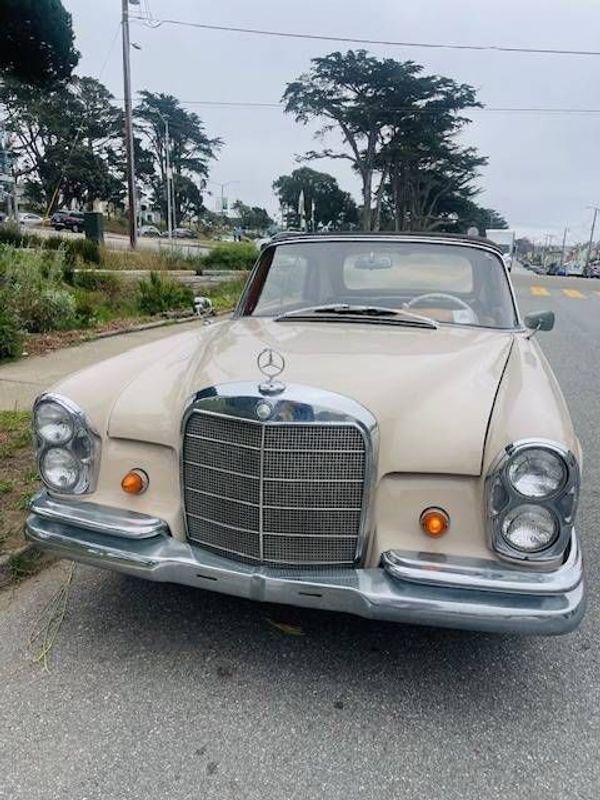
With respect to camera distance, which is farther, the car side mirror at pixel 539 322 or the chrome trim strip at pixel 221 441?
the car side mirror at pixel 539 322

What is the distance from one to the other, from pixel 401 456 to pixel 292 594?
0.59 m

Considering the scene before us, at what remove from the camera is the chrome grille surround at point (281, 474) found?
2.11m

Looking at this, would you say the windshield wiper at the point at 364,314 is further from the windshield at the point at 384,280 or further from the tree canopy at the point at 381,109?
the tree canopy at the point at 381,109

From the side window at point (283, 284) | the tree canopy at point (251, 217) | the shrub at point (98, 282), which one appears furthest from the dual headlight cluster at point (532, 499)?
the tree canopy at point (251, 217)

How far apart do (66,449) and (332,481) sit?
1.08 metres

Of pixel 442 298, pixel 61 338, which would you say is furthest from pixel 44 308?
pixel 442 298

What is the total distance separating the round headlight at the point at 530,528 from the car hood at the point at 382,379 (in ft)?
0.67

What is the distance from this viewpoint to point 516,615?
1.98 m

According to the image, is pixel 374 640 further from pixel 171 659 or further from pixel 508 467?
pixel 508 467

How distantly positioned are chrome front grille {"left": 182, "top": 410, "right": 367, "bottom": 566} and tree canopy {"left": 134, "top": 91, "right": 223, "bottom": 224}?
8270 cm

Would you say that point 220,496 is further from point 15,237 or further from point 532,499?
point 15,237

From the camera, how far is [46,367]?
682cm

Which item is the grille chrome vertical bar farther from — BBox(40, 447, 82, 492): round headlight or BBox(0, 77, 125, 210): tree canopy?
BBox(0, 77, 125, 210): tree canopy

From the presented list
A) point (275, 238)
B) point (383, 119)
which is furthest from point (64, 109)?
point (275, 238)
